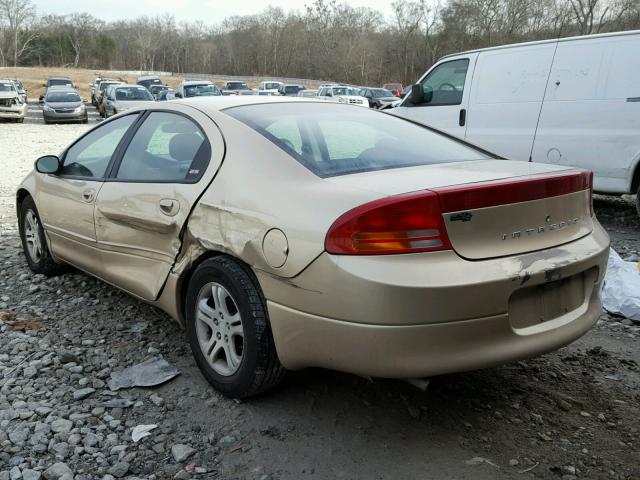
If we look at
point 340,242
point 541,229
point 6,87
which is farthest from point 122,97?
point 541,229

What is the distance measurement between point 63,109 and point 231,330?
25190 mm

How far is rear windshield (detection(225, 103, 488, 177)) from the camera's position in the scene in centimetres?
286

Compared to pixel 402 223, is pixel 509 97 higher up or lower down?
higher up

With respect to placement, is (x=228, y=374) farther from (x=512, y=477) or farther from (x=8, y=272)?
(x=8, y=272)

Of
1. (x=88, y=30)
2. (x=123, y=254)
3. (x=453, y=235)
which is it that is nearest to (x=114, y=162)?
(x=123, y=254)

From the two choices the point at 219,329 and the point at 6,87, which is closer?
the point at 219,329

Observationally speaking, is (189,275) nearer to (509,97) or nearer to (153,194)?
(153,194)

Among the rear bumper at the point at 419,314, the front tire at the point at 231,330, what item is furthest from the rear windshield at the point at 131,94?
the rear bumper at the point at 419,314

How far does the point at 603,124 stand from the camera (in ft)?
21.6

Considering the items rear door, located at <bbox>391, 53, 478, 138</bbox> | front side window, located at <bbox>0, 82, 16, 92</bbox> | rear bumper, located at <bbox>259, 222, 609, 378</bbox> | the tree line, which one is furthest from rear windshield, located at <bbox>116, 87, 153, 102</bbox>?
Result: the tree line

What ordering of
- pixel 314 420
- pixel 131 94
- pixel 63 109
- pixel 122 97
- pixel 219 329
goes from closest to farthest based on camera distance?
pixel 314 420, pixel 219 329, pixel 63 109, pixel 122 97, pixel 131 94

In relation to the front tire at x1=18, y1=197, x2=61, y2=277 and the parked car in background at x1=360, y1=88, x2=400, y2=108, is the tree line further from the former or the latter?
the front tire at x1=18, y1=197, x2=61, y2=277

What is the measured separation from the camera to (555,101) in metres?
6.96

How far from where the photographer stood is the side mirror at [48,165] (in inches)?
167
